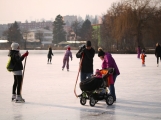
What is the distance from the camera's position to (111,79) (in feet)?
27.5

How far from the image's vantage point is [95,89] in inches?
312

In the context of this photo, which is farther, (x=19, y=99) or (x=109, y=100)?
(x=19, y=99)

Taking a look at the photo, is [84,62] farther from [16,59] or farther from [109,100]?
[16,59]

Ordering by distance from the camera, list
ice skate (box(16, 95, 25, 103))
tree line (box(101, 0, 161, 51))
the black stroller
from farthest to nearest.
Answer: tree line (box(101, 0, 161, 51)) → ice skate (box(16, 95, 25, 103)) → the black stroller

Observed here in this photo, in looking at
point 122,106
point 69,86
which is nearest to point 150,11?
point 69,86

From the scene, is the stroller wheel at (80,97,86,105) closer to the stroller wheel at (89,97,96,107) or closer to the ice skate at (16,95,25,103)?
the stroller wheel at (89,97,96,107)

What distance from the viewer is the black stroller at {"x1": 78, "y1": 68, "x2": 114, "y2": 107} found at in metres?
7.85

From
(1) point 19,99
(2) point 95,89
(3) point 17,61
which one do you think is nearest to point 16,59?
(3) point 17,61

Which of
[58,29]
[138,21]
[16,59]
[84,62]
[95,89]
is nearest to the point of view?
[95,89]

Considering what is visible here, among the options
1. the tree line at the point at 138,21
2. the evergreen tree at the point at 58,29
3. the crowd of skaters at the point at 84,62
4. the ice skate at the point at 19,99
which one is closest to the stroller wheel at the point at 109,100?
the crowd of skaters at the point at 84,62

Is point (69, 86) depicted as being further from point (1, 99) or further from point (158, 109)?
point (158, 109)

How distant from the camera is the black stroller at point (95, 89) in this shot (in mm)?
7848

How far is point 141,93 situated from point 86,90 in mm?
2649

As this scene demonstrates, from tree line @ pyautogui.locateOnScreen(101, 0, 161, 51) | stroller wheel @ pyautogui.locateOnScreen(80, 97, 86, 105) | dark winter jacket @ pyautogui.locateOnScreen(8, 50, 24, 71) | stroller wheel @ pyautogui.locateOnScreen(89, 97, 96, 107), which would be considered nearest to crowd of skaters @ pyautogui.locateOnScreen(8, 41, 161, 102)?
dark winter jacket @ pyautogui.locateOnScreen(8, 50, 24, 71)
